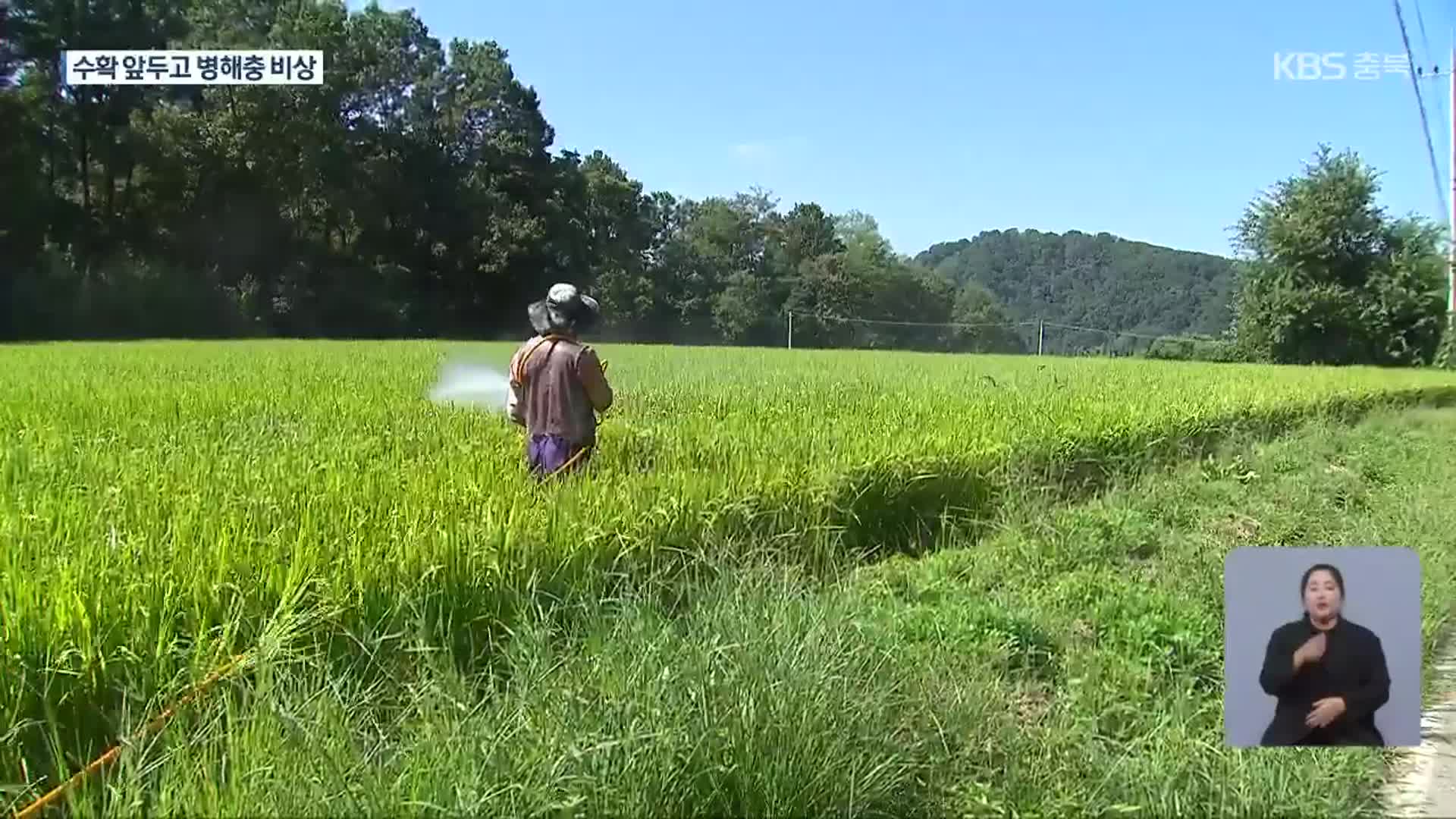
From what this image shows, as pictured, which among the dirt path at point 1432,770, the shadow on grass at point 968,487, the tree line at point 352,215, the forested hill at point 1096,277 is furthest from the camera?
the tree line at point 352,215

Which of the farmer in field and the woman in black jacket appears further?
the farmer in field

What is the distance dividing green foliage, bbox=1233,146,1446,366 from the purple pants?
3571 millimetres

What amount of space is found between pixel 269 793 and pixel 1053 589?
8.76 ft

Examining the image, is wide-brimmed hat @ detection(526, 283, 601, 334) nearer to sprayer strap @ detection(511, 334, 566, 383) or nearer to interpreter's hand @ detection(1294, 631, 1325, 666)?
sprayer strap @ detection(511, 334, 566, 383)

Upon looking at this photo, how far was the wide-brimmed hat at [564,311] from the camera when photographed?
12.1ft

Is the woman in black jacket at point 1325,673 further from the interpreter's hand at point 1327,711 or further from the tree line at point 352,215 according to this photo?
the tree line at point 352,215

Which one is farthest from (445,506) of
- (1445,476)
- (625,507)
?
(1445,476)

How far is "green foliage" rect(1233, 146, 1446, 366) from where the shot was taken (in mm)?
5395

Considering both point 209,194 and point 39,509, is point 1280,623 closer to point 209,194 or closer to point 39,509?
point 39,509

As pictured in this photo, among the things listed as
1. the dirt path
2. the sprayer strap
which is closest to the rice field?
the sprayer strap

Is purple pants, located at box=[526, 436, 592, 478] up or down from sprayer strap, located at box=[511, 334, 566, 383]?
down

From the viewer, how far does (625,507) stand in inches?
128
